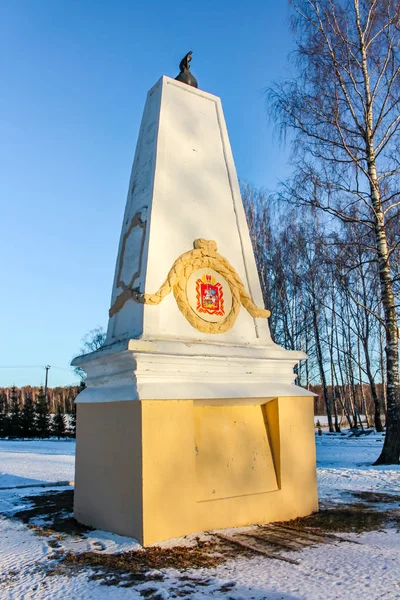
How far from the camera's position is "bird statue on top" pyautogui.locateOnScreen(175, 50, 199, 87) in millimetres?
6691

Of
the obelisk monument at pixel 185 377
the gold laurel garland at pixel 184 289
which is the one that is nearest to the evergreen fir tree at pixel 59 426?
the obelisk monument at pixel 185 377

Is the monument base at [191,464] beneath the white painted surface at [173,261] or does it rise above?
beneath

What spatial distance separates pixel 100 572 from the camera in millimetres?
3484

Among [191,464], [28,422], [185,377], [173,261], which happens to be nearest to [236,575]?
[191,464]

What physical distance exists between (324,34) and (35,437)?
24773 mm

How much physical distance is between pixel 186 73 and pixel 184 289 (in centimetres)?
334

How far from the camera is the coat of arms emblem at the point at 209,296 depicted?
5.44m

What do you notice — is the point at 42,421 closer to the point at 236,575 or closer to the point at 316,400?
the point at 316,400

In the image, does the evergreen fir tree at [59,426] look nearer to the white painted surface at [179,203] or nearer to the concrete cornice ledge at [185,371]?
the concrete cornice ledge at [185,371]

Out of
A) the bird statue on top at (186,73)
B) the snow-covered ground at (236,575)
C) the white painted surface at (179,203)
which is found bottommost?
the snow-covered ground at (236,575)

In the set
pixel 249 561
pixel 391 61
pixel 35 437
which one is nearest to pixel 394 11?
pixel 391 61

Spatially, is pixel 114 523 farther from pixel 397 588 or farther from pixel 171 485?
pixel 397 588

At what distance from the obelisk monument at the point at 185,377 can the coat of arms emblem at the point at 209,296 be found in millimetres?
14

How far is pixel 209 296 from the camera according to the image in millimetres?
5520
